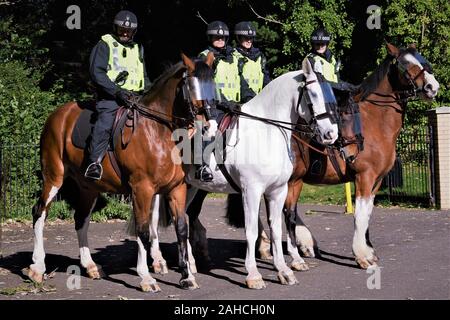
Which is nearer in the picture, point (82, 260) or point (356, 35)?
point (82, 260)

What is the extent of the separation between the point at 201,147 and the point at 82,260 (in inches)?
100.0

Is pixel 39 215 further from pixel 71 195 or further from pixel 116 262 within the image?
pixel 116 262

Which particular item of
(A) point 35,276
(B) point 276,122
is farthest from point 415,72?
(A) point 35,276

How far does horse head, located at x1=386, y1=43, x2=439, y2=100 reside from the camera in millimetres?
11820

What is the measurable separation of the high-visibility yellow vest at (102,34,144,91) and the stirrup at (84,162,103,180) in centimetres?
119

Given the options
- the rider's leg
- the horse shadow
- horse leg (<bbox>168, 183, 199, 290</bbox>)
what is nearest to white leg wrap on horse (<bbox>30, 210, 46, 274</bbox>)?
the horse shadow

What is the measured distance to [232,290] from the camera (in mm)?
10219

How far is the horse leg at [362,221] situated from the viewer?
11.6 meters

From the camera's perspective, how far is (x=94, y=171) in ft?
34.4

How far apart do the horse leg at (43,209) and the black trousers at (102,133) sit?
108cm

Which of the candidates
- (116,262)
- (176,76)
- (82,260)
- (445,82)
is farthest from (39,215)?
(445,82)

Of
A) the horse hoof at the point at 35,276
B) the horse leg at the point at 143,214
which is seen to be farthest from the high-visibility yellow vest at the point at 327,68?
the horse hoof at the point at 35,276

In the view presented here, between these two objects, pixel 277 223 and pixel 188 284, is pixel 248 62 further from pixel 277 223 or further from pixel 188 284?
pixel 188 284

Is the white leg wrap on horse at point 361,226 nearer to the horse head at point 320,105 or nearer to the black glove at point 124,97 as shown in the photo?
the horse head at point 320,105
